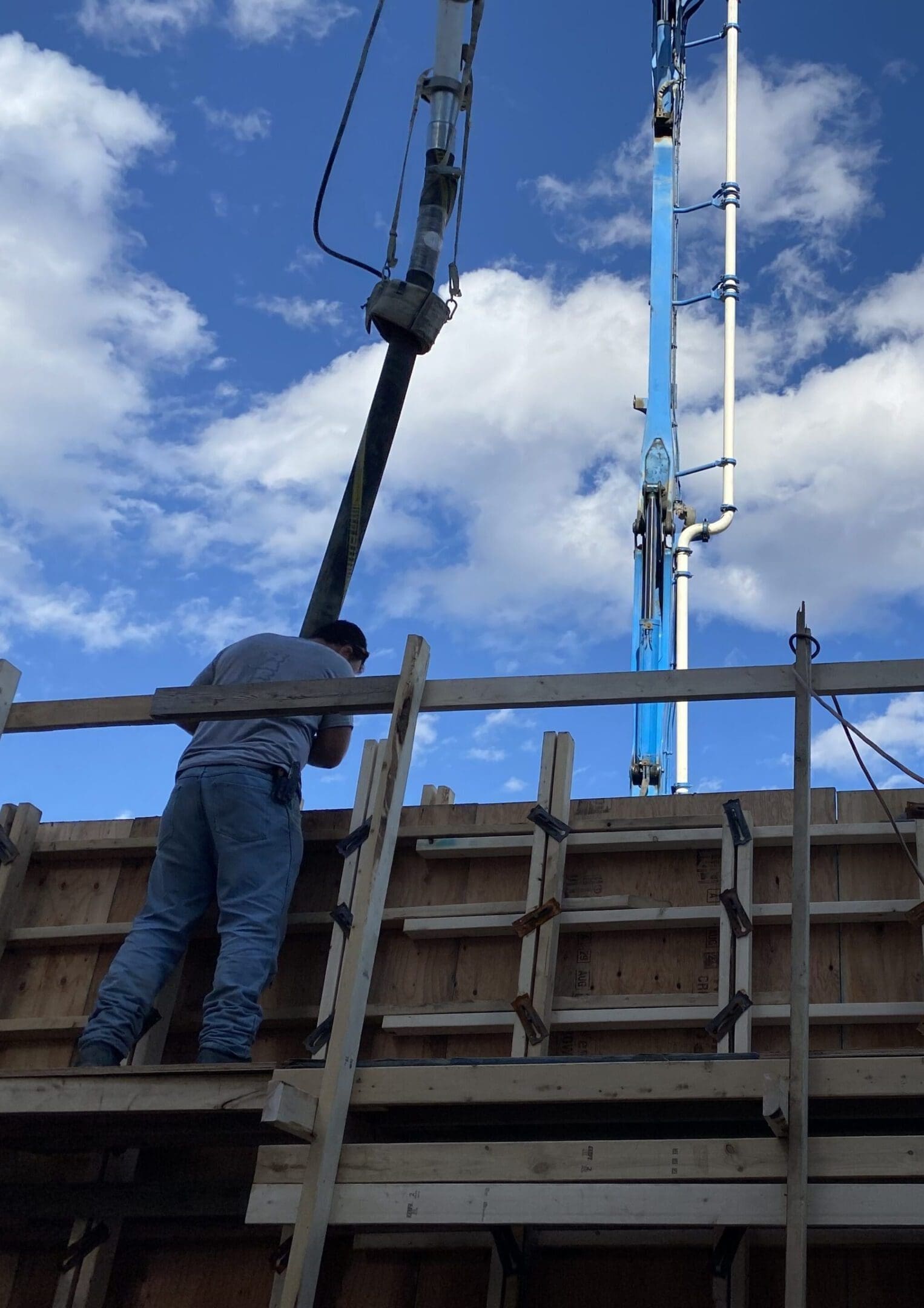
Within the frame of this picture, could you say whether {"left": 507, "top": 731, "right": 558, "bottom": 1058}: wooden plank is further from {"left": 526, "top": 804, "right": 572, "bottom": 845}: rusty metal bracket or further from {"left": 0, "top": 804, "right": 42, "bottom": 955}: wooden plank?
{"left": 0, "top": 804, "right": 42, "bottom": 955}: wooden plank

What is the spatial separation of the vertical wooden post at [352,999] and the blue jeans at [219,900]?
33.4 inches

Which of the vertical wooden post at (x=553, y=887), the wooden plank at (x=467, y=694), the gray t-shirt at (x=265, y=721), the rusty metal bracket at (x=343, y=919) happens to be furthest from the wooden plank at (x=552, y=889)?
the wooden plank at (x=467, y=694)

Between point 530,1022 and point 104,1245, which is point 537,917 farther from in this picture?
point 104,1245

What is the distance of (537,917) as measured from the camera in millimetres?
6008

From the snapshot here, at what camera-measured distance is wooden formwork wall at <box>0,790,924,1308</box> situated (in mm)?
5312

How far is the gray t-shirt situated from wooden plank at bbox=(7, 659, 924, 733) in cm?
31

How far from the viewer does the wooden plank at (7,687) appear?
591 cm

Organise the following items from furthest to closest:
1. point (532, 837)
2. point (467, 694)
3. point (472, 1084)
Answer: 1. point (532, 837)
2. point (467, 694)
3. point (472, 1084)

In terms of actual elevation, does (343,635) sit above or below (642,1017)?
above

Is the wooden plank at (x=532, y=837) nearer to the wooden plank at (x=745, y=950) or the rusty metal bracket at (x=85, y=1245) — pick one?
the wooden plank at (x=745, y=950)

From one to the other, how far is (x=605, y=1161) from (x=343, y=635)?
318 centimetres

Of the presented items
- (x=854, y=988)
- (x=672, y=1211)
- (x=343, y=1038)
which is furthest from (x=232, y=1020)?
(x=854, y=988)

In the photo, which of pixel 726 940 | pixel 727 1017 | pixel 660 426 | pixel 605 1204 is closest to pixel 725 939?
pixel 726 940

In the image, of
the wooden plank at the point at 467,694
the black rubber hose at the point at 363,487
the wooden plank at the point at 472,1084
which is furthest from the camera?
the black rubber hose at the point at 363,487
